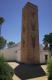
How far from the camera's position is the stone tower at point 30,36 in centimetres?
2861

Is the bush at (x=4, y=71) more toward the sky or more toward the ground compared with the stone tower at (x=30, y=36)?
more toward the ground

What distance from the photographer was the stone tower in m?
28.6

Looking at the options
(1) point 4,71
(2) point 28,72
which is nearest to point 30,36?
(2) point 28,72

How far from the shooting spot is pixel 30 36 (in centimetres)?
2917

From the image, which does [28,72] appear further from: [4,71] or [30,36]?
[4,71]

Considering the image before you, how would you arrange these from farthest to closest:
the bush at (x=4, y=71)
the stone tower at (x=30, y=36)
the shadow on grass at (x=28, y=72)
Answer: the stone tower at (x=30, y=36) < the shadow on grass at (x=28, y=72) < the bush at (x=4, y=71)

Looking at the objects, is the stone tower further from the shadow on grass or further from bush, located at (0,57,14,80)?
bush, located at (0,57,14,80)

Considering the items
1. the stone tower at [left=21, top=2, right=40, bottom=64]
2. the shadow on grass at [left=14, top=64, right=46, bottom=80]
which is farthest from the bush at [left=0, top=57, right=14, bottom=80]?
the stone tower at [left=21, top=2, right=40, bottom=64]

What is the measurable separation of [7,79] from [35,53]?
54.0 feet

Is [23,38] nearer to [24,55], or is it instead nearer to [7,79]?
[24,55]

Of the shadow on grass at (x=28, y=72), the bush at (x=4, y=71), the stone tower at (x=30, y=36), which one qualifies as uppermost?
the stone tower at (x=30, y=36)

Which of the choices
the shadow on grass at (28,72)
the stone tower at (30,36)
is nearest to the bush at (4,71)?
the shadow on grass at (28,72)

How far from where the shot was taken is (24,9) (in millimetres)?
30516

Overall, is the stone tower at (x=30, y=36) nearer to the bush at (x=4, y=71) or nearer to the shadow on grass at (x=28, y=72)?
the shadow on grass at (x=28, y=72)
